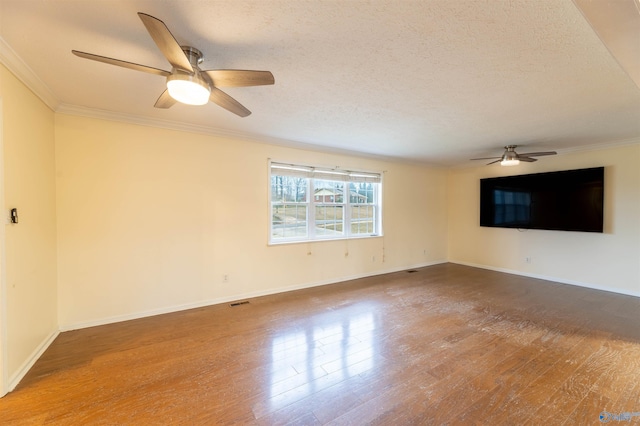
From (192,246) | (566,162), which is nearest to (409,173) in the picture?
(566,162)

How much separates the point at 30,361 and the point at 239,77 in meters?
3.01

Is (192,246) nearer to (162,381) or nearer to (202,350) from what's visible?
(202,350)

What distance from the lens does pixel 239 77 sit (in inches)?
69.4

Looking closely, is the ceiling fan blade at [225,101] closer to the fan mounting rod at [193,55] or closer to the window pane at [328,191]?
the fan mounting rod at [193,55]

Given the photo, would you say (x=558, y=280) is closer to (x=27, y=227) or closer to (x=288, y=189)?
(x=288, y=189)

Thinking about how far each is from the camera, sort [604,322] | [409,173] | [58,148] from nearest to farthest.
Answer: [58,148] → [604,322] → [409,173]

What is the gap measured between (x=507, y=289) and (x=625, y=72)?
11.3 ft

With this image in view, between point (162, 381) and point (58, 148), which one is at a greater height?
point (58, 148)

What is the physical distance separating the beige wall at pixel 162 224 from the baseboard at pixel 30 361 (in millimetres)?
269

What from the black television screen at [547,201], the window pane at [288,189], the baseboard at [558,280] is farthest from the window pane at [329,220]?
the baseboard at [558,280]

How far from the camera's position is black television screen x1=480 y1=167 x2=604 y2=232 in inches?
170

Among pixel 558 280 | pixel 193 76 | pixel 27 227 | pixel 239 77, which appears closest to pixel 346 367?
pixel 239 77

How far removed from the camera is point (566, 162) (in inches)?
187

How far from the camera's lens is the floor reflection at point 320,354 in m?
2.02
